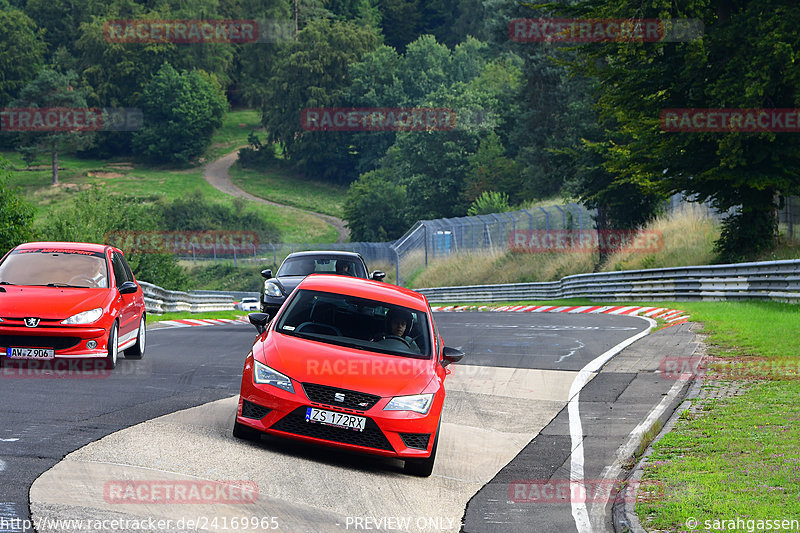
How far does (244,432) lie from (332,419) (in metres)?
0.91

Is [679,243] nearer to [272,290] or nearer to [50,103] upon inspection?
[272,290]

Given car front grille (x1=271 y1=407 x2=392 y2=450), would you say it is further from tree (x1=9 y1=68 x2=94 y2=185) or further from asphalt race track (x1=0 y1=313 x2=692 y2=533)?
tree (x1=9 y1=68 x2=94 y2=185)

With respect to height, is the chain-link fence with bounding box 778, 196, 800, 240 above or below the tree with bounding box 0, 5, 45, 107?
below

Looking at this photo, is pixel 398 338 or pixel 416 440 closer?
pixel 416 440

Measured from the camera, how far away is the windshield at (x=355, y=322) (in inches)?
375

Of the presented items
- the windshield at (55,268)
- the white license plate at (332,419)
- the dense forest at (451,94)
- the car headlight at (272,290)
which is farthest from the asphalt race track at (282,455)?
Result: the dense forest at (451,94)

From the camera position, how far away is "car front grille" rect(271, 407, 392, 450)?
8.36m

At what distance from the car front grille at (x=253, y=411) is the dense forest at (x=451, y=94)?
20.9 m

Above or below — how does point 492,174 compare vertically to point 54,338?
below

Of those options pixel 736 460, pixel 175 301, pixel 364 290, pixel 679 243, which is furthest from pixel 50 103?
pixel 736 460

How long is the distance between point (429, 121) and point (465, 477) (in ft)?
270

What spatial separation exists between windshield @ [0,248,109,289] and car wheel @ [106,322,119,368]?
80 centimetres

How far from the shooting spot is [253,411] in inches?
339

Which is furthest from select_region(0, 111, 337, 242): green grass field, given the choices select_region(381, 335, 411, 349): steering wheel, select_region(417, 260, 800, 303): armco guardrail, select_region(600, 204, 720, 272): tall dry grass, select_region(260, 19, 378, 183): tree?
select_region(381, 335, 411, 349): steering wheel
